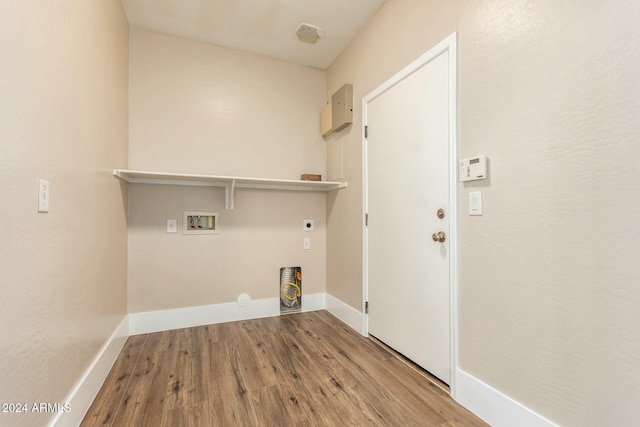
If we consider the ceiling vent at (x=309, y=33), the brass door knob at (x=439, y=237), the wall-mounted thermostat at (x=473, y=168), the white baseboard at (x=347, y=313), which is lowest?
the white baseboard at (x=347, y=313)

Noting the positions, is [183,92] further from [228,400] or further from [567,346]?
[567,346]

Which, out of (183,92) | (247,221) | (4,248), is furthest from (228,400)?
(183,92)

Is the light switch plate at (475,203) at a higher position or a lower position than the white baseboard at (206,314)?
higher

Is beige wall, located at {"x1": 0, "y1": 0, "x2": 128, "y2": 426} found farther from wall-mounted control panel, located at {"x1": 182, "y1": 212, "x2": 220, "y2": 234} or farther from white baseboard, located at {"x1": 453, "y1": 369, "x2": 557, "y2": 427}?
white baseboard, located at {"x1": 453, "y1": 369, "x2": 557, "y2": 427}

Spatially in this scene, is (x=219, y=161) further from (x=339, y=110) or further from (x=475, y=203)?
(x=475, y=203)

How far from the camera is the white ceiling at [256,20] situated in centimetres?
220

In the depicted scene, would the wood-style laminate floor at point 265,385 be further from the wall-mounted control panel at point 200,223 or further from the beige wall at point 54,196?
the wall-mounted control panel at point 200,223

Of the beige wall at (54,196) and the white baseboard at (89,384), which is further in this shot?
the white baseboard at (89,384)

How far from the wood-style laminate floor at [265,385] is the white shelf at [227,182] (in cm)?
127

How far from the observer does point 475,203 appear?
147 centimetres

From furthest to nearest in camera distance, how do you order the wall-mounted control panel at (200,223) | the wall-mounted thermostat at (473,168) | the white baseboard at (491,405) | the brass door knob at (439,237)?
the wall-mounted control panel at (200,223)
the brass door knob at (439,237)
the wall-mounted thermostat at (473,168)
the white baseboard at (491,405)

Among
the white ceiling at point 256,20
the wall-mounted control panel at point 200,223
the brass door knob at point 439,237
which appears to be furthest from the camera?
the wall-mounted control panel at point 200,223

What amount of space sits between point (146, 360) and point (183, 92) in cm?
221

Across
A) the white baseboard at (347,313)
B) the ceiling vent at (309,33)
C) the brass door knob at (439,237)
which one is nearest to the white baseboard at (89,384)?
the white baseboard at (347,313)
